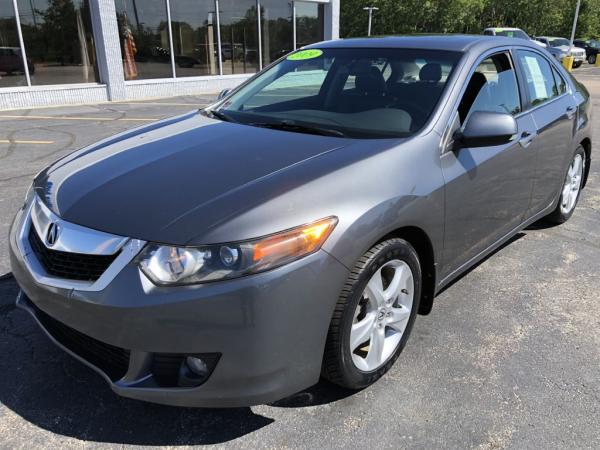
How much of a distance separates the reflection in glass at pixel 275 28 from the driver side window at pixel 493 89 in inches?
601

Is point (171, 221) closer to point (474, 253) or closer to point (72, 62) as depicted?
point (474, 253)

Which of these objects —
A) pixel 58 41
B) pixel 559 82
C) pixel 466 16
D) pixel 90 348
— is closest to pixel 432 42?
pixel 559 82

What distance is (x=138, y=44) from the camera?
48.4ft

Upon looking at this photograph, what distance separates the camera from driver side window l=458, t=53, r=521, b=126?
2971mm

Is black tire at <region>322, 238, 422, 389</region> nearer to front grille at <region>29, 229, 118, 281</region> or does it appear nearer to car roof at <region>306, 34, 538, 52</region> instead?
front grille at <region>29, 229, 118, 281</region>

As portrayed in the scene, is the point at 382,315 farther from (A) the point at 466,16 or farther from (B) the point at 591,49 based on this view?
(A) the point at 466,16

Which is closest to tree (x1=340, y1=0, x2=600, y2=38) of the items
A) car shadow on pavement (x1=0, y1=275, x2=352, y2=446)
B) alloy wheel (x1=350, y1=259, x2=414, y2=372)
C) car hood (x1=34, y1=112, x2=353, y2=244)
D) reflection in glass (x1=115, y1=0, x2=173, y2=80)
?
reflection in glass (x1=115, y1=0, x2=173, y2=80)

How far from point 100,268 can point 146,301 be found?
0.89ft

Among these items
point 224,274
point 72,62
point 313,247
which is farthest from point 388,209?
point 72,62

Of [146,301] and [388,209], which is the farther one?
[388,209]

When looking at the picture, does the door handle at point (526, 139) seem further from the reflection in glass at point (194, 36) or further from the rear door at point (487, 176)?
the reflection in glass at point (194, 36)

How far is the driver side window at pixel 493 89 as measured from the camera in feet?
9.75

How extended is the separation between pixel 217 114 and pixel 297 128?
80cm

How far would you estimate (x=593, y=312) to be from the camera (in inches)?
128
